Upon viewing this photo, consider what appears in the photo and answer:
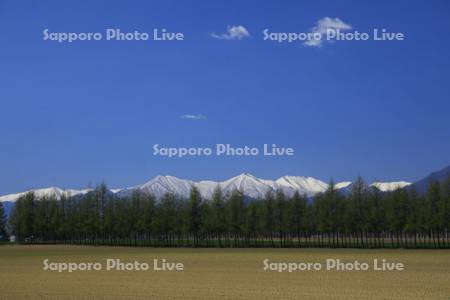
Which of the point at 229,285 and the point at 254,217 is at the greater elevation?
the point at 254,217

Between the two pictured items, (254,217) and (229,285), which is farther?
(254,217)

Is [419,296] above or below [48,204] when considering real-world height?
below

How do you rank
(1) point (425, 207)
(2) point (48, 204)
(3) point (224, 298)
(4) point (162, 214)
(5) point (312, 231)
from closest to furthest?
(3) point (224, 298)
(1) point (425, 207)
(5) point (312, 231)
(4) point (162, 214)
(2) point (48, 204)

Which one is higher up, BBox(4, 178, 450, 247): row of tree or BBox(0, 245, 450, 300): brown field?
BBox(4, 178, 450, 247): row of tree

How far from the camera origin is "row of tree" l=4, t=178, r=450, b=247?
11006 cm

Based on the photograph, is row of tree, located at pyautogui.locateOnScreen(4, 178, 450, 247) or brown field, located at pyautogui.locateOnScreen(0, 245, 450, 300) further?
row of tree, located at pyautogui.locateOnScreen(4, 178, 450, 247)

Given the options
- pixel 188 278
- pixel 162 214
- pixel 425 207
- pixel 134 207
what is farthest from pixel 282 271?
pixel 134 207

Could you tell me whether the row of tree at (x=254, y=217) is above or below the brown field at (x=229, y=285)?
above

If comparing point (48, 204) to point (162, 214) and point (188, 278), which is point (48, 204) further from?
point (188, 278)

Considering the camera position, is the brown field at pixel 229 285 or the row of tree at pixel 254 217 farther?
the row of tree at pixel 254 217

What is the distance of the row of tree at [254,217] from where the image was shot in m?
110

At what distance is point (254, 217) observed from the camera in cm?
12488

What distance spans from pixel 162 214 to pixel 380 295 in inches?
4161

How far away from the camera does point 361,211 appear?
11306 centimetres
